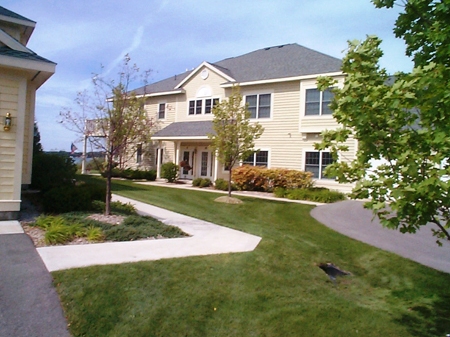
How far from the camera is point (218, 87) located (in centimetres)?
2380

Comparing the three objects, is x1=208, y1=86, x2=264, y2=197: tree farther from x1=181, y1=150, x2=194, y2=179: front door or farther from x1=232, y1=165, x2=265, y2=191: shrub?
x1=181, y1=150, x2=194, y2=179: front door

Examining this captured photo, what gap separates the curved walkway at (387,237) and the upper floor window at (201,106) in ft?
39.4

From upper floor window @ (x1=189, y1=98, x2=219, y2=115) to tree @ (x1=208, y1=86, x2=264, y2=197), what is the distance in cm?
884

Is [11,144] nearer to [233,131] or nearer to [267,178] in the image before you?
[233,131]

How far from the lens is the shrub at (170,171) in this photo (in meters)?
23.5

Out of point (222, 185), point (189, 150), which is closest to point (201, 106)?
point (189, 150)

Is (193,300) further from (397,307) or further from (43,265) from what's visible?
(397,307)

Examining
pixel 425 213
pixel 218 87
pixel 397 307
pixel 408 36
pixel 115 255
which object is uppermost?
pixel 218 87

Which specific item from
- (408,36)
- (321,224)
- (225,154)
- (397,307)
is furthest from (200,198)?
(408,36)

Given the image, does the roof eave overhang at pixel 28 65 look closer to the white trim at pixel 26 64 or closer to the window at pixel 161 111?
the white trim at pixel 26 64

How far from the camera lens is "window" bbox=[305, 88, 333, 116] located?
18906mm

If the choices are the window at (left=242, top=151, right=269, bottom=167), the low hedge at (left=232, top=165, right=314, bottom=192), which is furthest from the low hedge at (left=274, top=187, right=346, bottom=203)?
the window at (left=242, top=151, right=269, bottom=167)

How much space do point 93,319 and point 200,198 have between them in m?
11.8

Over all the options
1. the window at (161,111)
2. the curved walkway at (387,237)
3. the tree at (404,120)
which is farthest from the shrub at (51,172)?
the window at (161,111)
